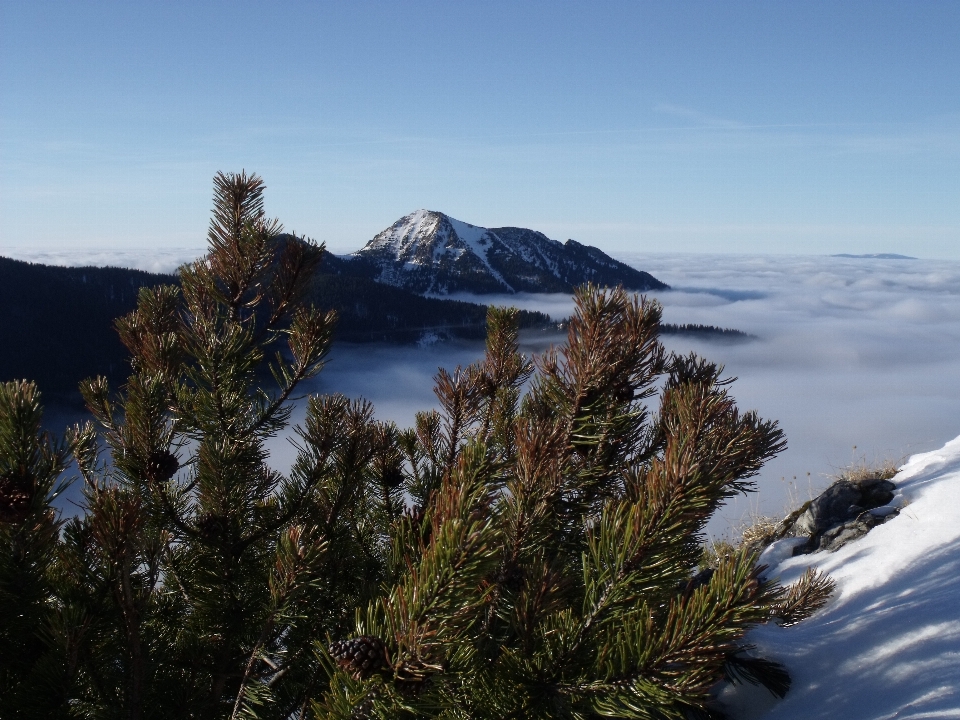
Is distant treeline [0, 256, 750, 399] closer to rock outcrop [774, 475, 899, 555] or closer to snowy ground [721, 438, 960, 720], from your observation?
rock outcrop [774, 475, 899, 555]

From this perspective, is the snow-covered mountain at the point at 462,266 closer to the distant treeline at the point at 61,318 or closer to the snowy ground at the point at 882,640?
the distant treeline at the point at 61,318

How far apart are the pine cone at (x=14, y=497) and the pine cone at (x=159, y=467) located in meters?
0.59

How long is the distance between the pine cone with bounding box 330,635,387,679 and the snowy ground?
158 cm

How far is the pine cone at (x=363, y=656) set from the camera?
1.14 m

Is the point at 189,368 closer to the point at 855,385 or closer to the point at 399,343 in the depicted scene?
the point at 399,343

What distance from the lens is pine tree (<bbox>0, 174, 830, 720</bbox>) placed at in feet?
3.96

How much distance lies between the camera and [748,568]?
1145mm

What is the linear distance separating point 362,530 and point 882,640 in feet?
7.02

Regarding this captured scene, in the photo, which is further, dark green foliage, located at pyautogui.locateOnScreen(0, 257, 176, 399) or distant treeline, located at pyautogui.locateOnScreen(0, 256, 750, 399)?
dark green foliage, located at pyautogui.locateOnScreen(0, 257, 176, 399)

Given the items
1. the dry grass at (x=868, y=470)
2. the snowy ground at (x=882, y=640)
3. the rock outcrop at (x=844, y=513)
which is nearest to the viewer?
the snowy ground at (x=882, y=640)

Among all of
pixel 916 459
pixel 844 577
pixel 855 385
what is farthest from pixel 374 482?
pixel 855 385

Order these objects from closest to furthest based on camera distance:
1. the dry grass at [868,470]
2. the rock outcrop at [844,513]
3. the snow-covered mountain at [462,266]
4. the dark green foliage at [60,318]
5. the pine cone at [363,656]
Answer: the pine cone at [363,656] → the rock outcrop at [844,513] → the dry grass at [868,470] → the dark green foliage at [60,318] → the snow-covered mountain at [462,266]

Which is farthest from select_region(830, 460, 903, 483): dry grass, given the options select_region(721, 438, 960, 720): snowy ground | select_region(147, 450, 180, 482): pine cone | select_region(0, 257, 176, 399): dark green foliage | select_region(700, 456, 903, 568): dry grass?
select_region(0, 257, 176, 399): dark green foliage

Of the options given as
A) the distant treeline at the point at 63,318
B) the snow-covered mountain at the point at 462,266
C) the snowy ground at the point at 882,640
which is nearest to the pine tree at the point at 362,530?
the snowy ground at the point at 882,640
